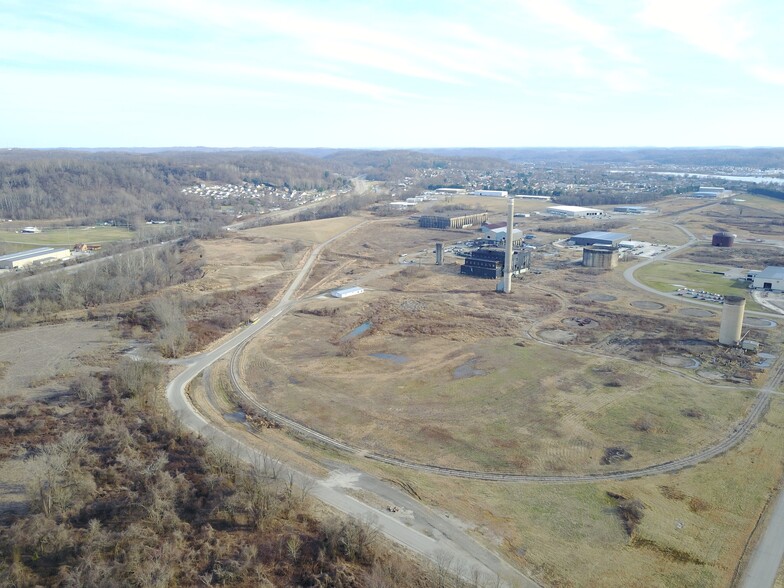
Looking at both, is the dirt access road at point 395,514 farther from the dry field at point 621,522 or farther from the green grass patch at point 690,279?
the green grass patch at point 690,279

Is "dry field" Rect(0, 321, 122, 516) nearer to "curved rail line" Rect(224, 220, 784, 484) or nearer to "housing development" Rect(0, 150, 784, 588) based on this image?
"housing development" Rect(0, 150, 784, 588)

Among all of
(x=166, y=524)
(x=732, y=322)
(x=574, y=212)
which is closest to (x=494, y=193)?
(x=574, y=212)

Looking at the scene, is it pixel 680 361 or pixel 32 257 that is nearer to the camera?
pixel 680 361

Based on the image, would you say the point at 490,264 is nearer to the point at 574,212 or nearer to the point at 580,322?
the point at 580,322

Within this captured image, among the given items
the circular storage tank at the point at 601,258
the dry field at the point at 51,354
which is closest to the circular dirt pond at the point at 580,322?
the circular storage tank at the point at 601,258

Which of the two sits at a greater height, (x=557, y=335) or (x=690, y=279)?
(x=690, y=279)

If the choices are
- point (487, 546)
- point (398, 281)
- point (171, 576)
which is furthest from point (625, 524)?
point (398, 281)

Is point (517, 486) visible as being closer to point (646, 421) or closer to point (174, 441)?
point (646, 421)
